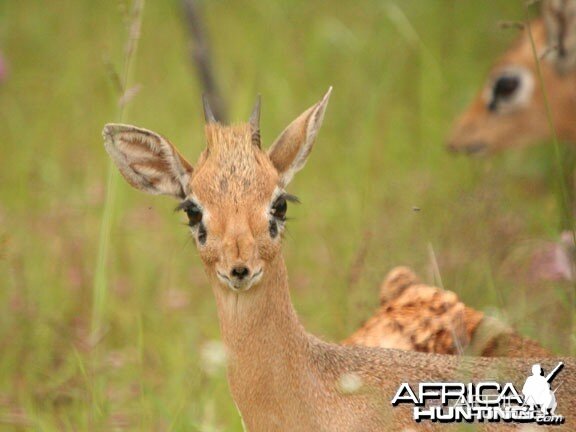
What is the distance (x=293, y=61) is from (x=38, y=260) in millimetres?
3414

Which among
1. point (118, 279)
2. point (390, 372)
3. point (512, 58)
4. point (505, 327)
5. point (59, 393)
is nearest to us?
point (390, 372)

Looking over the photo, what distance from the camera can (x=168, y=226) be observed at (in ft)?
22.8

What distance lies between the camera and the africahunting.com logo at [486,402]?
337 centimetres

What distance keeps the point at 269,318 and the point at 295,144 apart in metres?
0.57

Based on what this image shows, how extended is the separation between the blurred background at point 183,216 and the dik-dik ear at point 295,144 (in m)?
0.39

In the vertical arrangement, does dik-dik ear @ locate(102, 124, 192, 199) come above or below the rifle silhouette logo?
above

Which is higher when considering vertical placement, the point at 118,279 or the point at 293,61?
the point at 293,61

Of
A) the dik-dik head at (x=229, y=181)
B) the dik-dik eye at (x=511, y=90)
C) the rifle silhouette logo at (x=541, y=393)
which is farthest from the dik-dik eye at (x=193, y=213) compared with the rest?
the dik-dik eye at (x=511, y=90)

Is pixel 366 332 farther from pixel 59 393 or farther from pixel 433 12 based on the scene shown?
pixel 433 12

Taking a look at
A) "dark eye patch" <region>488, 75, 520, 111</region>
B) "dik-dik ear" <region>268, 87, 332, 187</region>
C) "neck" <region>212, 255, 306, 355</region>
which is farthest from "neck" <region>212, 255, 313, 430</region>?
"dark eye patch" <region>488, 75, 520, 111</region>

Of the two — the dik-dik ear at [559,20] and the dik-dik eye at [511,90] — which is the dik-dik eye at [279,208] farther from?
the dik-dik eye at [511,90]

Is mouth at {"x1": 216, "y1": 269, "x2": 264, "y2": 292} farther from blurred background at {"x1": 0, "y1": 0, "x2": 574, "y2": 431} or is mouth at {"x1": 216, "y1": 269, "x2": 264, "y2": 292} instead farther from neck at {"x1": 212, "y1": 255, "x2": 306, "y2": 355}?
blurred background at {"x1": 0, "y1": 0, "x2": 574, "y2": 431}

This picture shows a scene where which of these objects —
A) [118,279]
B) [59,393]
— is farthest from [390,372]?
[118,279]

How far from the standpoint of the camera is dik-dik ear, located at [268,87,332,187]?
364 centimetres
